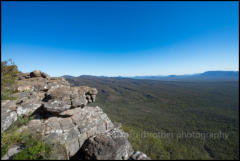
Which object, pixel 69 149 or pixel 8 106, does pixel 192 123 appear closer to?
pixel 69 149

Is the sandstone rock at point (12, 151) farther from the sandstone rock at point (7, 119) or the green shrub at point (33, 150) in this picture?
the sandstone rock at point (7, 119)

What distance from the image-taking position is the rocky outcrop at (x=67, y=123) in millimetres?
8117

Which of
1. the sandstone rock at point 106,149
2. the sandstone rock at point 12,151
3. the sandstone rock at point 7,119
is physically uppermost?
the sandstone rock at point 7,119

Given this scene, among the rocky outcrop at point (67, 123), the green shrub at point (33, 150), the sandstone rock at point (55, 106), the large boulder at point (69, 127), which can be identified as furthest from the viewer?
the sandstone rock at point (55, 106)

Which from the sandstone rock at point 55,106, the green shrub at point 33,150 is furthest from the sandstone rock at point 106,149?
the sandstone rock at point 55,106

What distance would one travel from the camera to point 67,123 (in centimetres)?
981

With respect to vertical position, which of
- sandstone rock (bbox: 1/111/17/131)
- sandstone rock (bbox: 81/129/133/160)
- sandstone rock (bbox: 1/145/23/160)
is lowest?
sandstone rock (bbox: 81/129/133/160)

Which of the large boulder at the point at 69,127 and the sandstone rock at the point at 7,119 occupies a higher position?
the sandstone rock at the point at 7,119

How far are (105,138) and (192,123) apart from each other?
64.1 meters

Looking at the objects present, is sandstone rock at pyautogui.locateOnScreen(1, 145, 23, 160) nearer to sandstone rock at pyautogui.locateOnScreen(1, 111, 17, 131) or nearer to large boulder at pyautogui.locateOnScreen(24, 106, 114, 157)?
large boulder at pyautogui.locateOnScreen(24, 106, 114, 157)

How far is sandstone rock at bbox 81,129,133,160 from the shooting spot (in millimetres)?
7805

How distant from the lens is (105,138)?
9.07 metres

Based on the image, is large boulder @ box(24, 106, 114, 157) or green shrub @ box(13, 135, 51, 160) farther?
large boulder @ box(24, 106, 114, 157)

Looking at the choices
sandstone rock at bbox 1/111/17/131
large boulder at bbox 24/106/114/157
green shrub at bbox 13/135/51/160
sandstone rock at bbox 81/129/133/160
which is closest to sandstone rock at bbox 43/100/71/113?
large boulder at bbox 24/106/114/157
